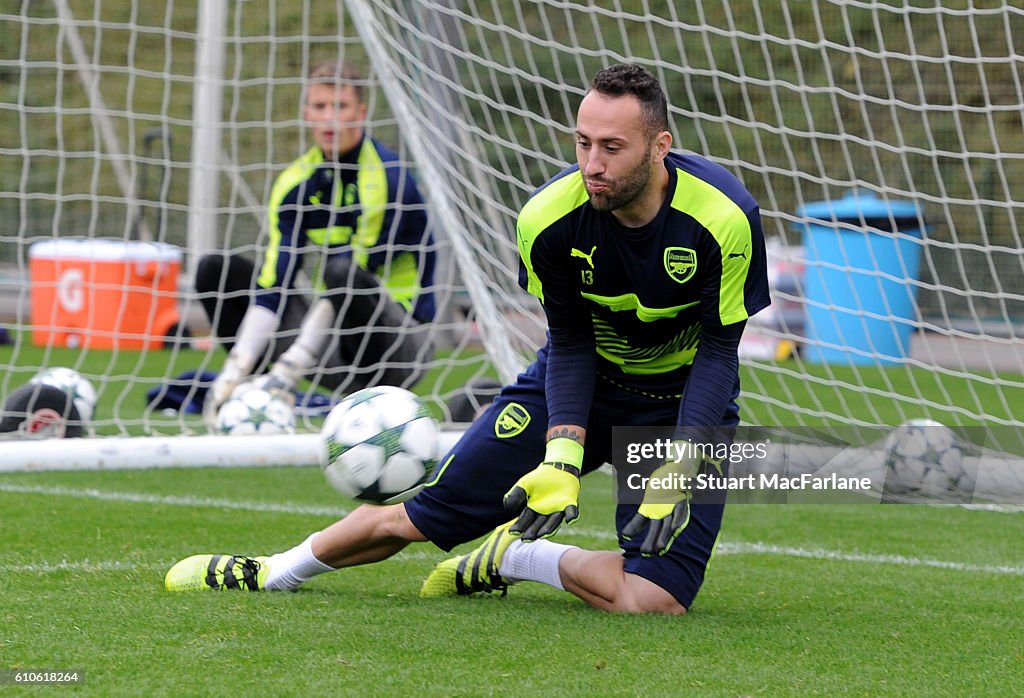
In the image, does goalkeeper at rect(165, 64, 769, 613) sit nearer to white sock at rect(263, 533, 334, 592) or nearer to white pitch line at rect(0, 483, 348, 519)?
white sock at rect(263, 533, 334, 592)

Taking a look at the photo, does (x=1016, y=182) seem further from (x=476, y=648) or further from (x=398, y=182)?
(x=476, y=648)

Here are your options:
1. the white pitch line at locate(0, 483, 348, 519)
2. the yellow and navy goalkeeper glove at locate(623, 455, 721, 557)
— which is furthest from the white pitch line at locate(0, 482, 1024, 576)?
the yellow and navy goalkeeper glove at locate(623, 455, 721, 557)

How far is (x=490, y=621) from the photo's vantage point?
3.55 metres

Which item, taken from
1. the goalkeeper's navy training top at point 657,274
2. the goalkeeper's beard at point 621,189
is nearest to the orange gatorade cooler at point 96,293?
the goalkeeper's navy training top at point 657,274

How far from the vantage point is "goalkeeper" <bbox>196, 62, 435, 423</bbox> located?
6926 millimetres

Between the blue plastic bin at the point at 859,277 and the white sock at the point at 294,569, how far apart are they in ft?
15.1

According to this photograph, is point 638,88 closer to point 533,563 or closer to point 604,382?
point 604,382

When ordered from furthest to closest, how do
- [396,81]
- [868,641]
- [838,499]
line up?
[396,81] → [838,499] → [868,641]

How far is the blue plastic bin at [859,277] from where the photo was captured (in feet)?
27.1

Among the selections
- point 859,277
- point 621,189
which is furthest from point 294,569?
point 859,277

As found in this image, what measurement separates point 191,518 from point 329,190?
8.16ft

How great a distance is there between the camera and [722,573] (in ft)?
14.6

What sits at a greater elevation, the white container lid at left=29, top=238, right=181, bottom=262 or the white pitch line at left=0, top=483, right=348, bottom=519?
the white container lid at left=29, top=238, right=181, bottom=262

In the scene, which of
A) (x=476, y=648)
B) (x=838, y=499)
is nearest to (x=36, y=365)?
(x=838, y=499)
